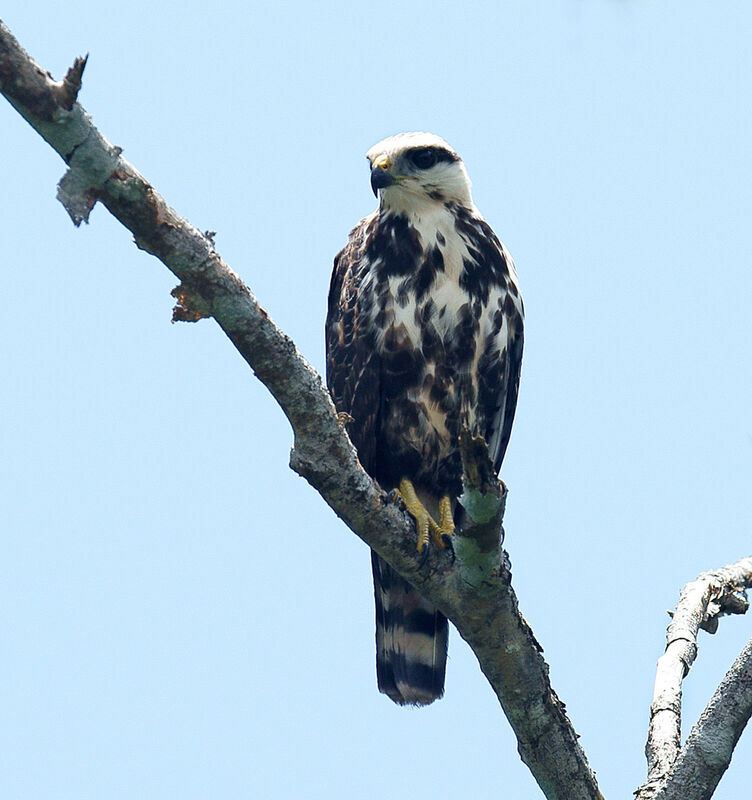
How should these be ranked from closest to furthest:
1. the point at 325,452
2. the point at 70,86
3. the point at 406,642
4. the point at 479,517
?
the point at 70,86, the point at 479,517, the point at 325,452, the point at 406,642

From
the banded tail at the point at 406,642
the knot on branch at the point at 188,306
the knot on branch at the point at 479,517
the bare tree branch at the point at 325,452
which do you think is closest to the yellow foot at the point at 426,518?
the bare tree branch at the point at 325,452

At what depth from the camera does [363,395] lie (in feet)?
17.9

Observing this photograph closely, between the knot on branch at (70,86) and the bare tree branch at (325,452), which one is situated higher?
the knot on branch at (70,86)

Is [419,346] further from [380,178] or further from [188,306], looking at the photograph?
[188,306]

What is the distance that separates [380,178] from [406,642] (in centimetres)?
232

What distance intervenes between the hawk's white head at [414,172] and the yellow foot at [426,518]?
4.64 feet

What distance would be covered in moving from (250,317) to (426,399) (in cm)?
191

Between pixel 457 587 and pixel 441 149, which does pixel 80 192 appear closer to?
pixel 457 587

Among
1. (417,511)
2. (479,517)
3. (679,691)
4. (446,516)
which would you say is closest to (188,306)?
(479,517)

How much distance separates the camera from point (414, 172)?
5.66m

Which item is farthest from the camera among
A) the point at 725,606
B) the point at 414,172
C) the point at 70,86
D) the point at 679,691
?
the point at 414,172

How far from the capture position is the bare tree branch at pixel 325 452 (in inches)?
129

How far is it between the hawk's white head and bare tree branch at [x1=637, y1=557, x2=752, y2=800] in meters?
2.26

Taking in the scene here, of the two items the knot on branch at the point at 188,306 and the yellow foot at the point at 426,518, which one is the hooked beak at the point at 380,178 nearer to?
the yellow foot at the point at 426,518
